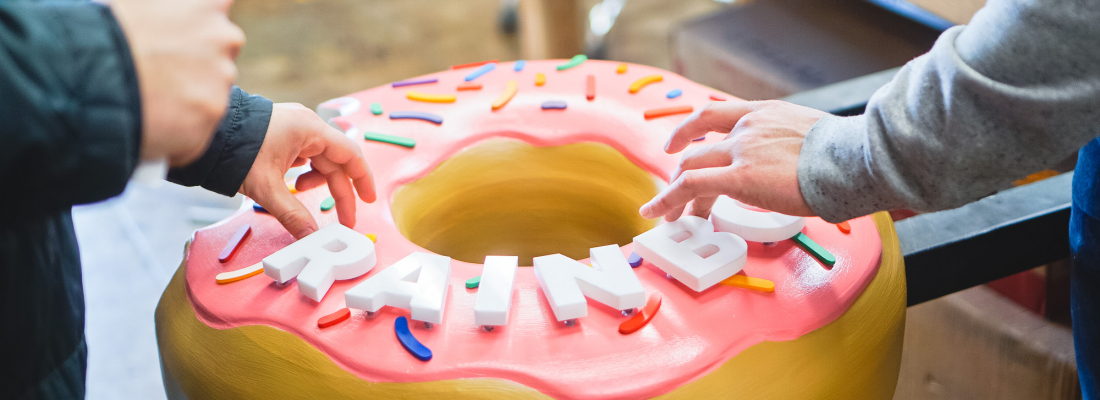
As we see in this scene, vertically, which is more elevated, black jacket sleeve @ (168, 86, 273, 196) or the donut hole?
black jacket sleeve @ (168, 86, 273, 196)

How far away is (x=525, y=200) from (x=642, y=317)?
0.37m

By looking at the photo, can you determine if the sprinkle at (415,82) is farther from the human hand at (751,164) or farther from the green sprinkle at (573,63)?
the human hand at (751,164)

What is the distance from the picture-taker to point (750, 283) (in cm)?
64

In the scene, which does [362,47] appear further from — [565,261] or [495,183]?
[565,261]

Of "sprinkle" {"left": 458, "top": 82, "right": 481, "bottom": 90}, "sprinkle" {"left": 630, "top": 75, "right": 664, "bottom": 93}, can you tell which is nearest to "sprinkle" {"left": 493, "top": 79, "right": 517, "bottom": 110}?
"sprinkle" {"left": 458, "top": 82, "right": 481, "bottom": 90}

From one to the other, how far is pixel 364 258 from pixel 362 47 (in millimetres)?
1988

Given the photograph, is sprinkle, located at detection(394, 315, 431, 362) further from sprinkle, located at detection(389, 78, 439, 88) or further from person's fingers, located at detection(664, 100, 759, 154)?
sprinkle, located at detection(389, 78, 439, 88)

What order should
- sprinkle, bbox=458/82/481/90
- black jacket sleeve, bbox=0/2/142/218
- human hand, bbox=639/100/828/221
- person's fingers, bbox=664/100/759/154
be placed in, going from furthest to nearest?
sprinkle, bbox=458/82/481/90
person's fingers, bbox=664/100/759/154
human hand, bbox=639/100/828/221
black jacket sleeve, bbox=0/2/142/218

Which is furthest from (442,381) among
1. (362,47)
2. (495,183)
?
(362,47)

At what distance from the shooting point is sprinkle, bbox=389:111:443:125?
91 centimetres

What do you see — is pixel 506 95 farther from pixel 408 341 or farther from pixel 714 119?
pixel 408 341

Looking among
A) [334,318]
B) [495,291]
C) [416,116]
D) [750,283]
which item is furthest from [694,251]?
[416,116]

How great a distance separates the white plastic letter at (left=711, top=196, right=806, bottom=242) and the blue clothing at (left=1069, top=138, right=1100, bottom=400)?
24 cm

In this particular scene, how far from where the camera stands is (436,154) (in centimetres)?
Answer: 88
